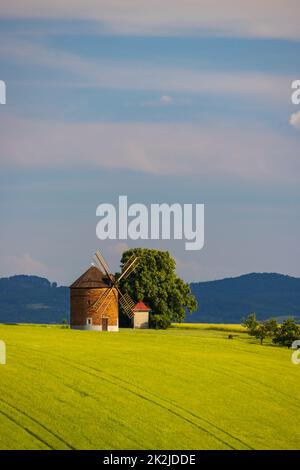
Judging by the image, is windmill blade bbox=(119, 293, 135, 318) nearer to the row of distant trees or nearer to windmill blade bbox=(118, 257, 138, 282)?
windmill blade bbox=(118, 257, 138, 282)

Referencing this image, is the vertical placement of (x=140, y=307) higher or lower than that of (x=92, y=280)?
lower

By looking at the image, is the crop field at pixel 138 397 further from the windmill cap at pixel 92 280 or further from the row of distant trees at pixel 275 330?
the windmill cap at pixel 92 280

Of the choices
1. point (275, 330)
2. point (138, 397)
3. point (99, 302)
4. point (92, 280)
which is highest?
point (92, 280)

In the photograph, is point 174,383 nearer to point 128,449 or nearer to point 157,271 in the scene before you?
point 128,449

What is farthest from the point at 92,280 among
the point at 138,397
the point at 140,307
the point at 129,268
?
the point at 138,397

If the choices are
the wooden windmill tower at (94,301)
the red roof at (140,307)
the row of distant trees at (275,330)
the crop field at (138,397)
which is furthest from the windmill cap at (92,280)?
the crop field at (138,397)

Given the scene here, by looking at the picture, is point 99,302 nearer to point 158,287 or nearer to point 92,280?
point 92,280

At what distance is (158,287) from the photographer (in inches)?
5384

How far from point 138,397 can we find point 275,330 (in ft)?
169

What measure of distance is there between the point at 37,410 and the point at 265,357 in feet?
130
